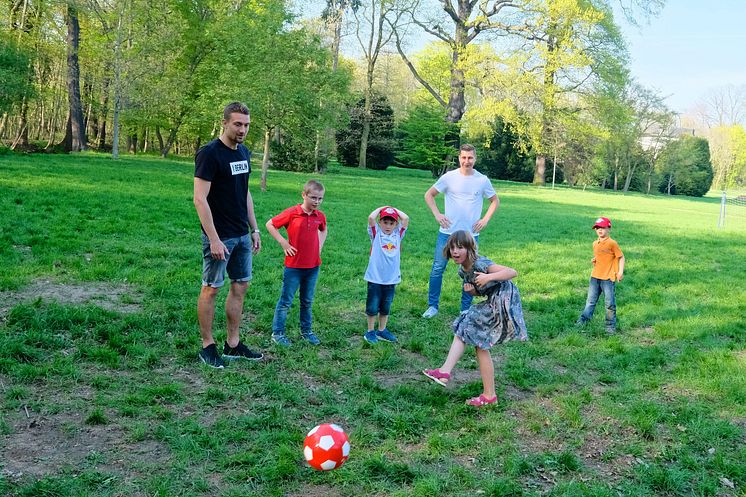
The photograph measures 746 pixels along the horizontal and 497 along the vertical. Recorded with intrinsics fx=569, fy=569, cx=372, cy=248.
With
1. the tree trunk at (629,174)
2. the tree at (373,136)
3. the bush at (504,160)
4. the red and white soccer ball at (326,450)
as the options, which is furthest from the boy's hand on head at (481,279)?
the tree trunk at (629,174)

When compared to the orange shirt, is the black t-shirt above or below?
above

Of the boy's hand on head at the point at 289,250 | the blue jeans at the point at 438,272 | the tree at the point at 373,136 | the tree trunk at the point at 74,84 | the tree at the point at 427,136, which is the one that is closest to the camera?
the boy's hand on head at the point at 289,250

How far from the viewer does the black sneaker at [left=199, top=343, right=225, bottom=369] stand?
14.8 feet

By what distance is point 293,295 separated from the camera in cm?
521


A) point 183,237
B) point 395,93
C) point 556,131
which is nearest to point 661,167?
point 556,131

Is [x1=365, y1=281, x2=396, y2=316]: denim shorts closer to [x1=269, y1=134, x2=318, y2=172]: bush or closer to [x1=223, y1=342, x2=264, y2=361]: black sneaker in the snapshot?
[x1=223, y1=342, x2=264, y2=361]: black sneaker

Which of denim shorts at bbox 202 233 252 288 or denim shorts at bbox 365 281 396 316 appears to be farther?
denim shorts at bbox 365 281 396 316

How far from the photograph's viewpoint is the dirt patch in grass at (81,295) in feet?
18.3

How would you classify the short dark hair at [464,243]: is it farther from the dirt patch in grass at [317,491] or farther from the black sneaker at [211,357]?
the black sneaker at [211,357]

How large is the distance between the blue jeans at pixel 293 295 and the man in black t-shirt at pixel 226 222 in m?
0.51

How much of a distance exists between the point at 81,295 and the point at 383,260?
3.17m

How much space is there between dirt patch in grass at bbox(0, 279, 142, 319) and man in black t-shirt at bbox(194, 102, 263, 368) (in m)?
1.55

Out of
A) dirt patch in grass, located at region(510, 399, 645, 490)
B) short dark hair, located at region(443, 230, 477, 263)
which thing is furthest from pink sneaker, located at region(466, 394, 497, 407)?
short dark hair, located at region(443, 230, 477, 263)

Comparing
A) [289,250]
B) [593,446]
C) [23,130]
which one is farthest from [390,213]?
[23,130]
